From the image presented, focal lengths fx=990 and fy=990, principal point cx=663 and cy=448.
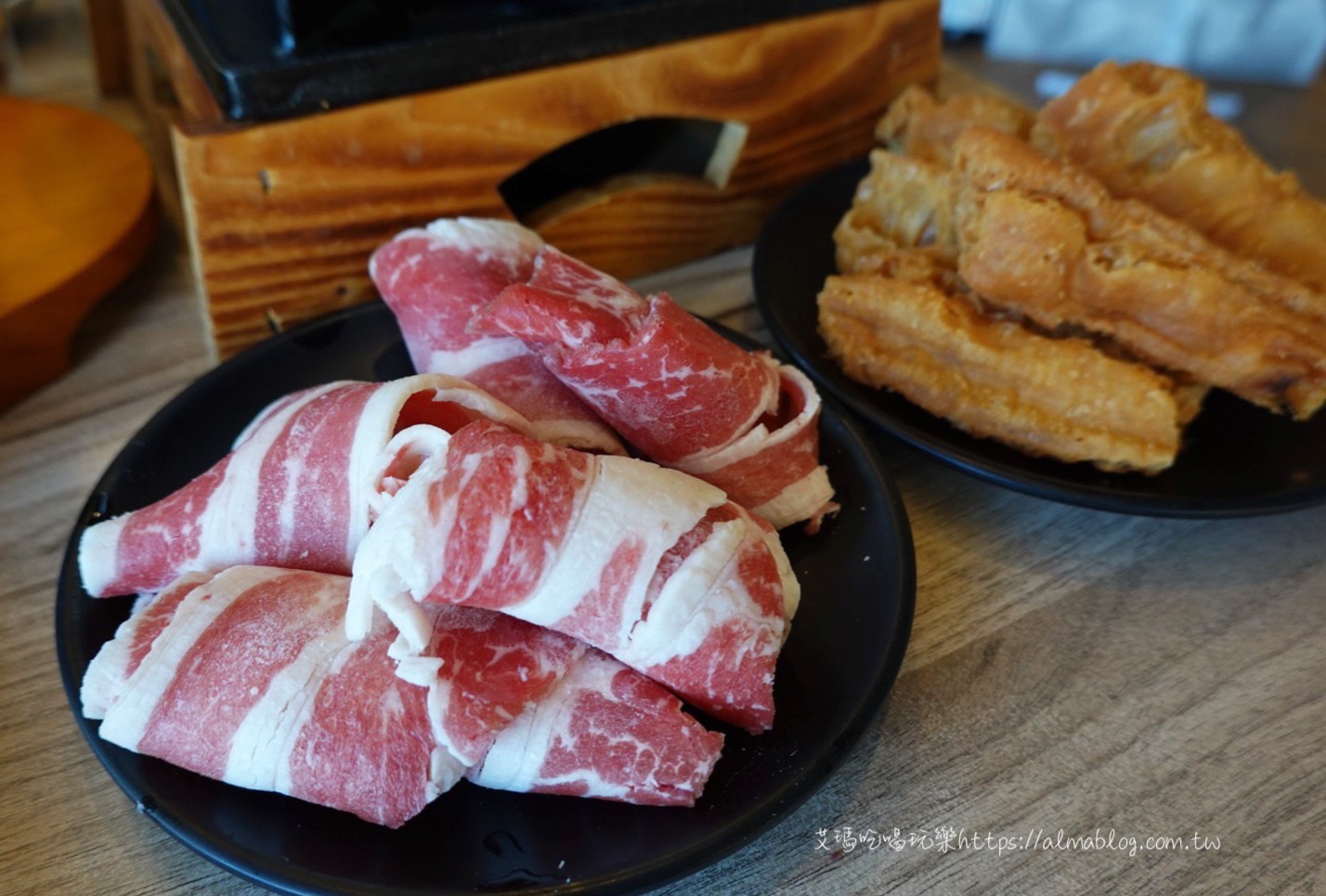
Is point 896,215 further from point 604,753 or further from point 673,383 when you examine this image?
point 604,753

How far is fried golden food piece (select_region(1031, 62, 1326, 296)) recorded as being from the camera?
1120 mm

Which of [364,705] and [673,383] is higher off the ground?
[673,383]

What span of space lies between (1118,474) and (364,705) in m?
0.79

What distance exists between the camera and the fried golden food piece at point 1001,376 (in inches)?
40.4

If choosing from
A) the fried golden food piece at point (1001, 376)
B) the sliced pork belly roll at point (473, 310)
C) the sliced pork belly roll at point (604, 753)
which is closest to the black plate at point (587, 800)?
the sliced pork belly roll at point (604, 753)

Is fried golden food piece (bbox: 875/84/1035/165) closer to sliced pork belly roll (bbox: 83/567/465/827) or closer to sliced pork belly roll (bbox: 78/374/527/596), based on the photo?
sliced pork belly roll (bbox: 78/374/527/596)

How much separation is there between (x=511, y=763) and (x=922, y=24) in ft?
4.25

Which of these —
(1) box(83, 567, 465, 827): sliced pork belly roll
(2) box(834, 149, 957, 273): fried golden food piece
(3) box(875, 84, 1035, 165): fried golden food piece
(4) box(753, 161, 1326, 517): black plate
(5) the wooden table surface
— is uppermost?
(3) box(875, 84, 1035, 165): fried golden food piece

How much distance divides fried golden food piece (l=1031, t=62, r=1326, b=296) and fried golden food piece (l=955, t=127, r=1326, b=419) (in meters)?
0.06

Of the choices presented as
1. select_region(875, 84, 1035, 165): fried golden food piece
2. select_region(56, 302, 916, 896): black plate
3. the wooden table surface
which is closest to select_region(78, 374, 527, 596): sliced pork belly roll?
select_region(56, 302, 916, 896): black plate

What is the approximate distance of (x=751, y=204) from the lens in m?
1.53

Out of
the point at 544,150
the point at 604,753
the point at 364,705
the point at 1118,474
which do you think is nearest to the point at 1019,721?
the point at 1118,474

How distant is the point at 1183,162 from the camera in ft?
3.76

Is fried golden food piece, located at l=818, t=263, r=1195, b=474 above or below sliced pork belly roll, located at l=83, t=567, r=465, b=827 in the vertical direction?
above
